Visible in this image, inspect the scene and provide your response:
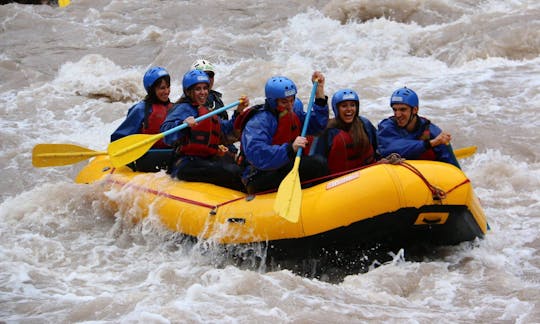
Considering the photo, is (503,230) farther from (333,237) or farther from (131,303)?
(131,303)

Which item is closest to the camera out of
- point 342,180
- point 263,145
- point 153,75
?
point 342,180

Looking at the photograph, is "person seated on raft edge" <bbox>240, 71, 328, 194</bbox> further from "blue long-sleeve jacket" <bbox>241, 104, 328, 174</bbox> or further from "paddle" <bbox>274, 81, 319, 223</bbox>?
"paddle" <bbox>274, 81, 319, 223</bbox>

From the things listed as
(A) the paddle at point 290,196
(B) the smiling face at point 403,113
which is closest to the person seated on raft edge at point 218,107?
(A) the paddle at point 290,196

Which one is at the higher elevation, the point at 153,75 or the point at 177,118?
the point at 153,75

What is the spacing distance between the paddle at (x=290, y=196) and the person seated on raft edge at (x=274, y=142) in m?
0.17

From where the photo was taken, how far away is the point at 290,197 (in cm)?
476

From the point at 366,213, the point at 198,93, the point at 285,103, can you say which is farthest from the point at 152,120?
the point at 366,213

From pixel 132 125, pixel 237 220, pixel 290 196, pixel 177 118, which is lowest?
pixel 237 220

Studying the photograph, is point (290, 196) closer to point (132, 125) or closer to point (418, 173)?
point (418, 173)

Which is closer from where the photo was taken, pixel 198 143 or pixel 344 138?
pixel 344 138

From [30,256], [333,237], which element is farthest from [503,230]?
[30,256]

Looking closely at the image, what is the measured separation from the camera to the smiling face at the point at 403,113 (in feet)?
17.4

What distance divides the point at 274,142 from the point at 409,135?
95 cm

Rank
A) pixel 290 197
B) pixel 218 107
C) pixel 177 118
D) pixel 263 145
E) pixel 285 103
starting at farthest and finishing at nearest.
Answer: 1. pixel 218 107
2. pixel 177 118
3. pixel 285 103
4. pixel 263 145
5. pixel 290 197
